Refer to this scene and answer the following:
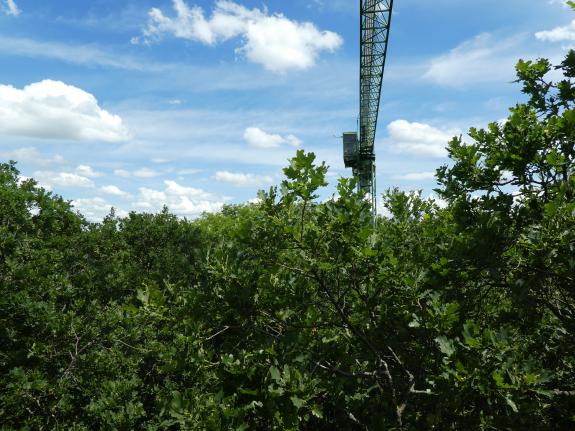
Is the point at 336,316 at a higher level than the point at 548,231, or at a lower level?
lower

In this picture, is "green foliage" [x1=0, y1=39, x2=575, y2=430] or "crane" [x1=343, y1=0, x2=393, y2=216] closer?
"green foliage" [x1=0, y1=39, x2=575, y2=430]

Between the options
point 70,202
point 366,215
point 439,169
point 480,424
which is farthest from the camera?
point 70,202

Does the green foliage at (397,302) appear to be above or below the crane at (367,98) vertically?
below

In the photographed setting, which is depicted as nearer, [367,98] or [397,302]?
[397,302]

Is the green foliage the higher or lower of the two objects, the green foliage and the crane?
the lower

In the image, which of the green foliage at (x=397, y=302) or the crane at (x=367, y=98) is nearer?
the green foliage at (x=397, y=302)

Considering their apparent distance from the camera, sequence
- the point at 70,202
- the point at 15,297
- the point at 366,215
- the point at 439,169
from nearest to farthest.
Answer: the point at 366,215 < the point at 439,169 < the point at 15,297 < the point at 70,202

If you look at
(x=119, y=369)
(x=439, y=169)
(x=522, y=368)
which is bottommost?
(x=119, y=369)

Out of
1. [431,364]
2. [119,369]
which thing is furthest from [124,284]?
[431,364]

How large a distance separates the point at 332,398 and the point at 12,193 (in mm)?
8069

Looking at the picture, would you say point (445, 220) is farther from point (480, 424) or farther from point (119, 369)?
point (119, 369)

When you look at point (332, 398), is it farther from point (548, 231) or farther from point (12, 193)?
point (12, 193)

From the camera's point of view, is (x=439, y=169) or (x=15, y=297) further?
(x=15, y=297)

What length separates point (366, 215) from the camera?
422cm
